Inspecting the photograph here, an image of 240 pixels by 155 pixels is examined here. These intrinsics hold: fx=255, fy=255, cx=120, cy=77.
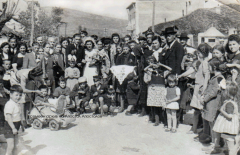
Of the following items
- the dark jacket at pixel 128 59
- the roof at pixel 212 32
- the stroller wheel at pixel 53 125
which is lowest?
the stroller wheel at pixel 53 125

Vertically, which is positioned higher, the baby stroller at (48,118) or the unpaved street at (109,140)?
the baby stroller at (48,118)

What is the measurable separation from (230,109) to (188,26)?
20.9m

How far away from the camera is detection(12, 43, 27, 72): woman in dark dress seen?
5594 millimetres

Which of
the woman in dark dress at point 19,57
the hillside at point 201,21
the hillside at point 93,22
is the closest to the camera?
the woman in dark dress at point 19,57

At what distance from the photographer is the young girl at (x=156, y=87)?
4.99 metres

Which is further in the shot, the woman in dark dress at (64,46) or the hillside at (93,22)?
the hillside at (93,22)

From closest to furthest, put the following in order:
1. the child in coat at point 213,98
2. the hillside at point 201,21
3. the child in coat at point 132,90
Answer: the child in coat at point 213,98 < the child in coat at point 132,90 < the hillside at point 201,21

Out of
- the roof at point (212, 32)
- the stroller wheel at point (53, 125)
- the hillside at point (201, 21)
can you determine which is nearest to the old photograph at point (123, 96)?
the stroller wheel at point (53, 125)

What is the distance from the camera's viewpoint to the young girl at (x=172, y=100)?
15.3ft

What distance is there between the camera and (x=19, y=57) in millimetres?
5691

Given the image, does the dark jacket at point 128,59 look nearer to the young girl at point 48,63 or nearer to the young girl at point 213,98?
the young girl at point 48,63

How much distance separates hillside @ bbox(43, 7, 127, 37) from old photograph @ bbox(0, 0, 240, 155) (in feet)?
48.9

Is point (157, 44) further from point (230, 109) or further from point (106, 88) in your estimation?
point (230, 109)

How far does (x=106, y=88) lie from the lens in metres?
5.99
